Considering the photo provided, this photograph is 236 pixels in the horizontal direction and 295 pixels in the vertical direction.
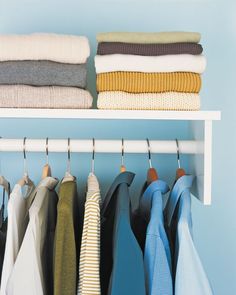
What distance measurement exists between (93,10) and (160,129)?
40 cm

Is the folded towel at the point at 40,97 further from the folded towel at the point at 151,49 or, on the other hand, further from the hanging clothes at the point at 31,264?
the hanging clothes at the point at 31,264

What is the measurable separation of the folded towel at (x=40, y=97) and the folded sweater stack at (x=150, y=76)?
0.06 m

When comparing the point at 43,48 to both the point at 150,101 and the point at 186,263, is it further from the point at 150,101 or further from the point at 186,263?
the point at 186,263

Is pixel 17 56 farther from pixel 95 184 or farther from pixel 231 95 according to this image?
pixel 231 95

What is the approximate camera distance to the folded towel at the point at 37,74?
3.85 ft

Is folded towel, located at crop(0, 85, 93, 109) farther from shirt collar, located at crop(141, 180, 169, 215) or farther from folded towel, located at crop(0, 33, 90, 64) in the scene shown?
shirt collar, located at crop(141, 180, 169, 215)

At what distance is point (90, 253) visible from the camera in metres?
1.05

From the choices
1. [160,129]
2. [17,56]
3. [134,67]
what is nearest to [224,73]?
[160,129]

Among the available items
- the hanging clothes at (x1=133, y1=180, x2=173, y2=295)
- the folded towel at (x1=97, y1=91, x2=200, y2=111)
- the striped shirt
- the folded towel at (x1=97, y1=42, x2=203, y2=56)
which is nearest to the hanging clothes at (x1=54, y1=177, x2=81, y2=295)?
the striped shirt

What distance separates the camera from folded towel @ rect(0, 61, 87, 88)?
1.17 m

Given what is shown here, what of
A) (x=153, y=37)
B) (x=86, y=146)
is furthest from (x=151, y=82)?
(x=86, y=146)

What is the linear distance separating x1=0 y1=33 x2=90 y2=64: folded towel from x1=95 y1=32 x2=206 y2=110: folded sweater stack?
55 millimetres

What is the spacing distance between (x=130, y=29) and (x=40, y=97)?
0.44m

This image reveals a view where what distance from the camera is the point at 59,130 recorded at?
1475 millimetres
